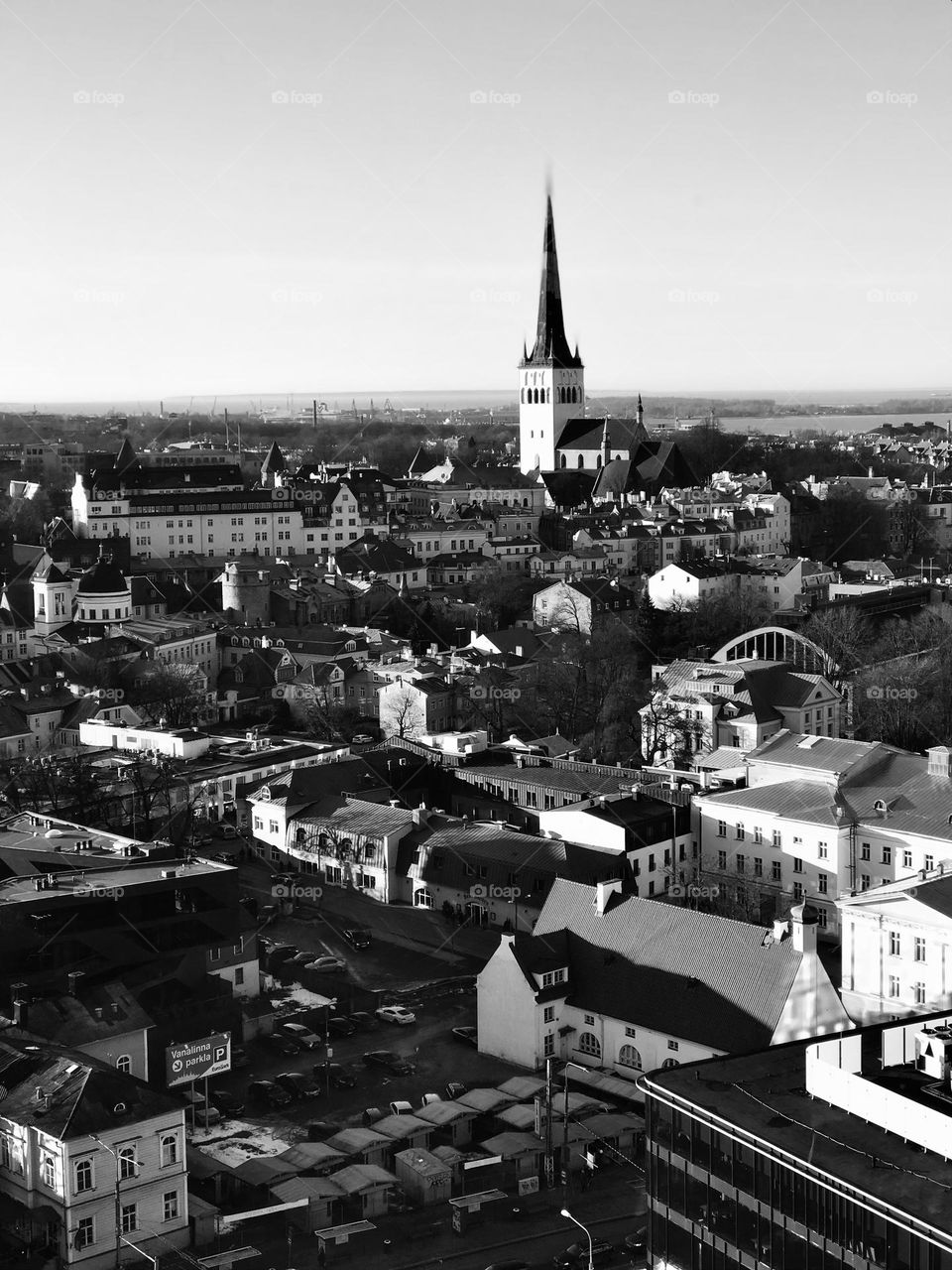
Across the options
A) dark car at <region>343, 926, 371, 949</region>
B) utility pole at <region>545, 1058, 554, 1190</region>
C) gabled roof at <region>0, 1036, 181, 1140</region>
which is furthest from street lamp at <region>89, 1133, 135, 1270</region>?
dark car at <region>343, 926, 371, 949</region>

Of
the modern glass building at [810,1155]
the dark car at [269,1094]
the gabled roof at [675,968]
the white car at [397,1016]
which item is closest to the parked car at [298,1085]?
the dark car at [269,1094]

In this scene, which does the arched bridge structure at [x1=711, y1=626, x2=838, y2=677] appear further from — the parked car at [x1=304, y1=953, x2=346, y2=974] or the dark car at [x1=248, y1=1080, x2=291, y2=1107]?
the dark car at [x1=248, y1=1080, x2=291, y2=1107]

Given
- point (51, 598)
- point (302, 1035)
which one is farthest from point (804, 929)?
point (51, 598)

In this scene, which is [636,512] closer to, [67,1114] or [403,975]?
[403,975]

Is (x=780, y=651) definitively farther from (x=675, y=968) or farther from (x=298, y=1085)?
(x=298, y=1085)

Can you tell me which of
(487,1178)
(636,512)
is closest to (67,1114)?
(487,1178)

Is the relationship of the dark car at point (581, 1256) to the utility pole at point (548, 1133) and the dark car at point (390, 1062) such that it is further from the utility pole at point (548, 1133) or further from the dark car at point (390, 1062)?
the dark car at point (390, 1062)
